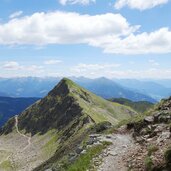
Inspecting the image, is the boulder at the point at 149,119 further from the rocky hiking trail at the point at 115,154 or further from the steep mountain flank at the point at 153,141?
the rocky hiking trail at the point at 115,154

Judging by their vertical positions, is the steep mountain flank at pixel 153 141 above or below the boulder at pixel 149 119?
below

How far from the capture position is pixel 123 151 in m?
30.6

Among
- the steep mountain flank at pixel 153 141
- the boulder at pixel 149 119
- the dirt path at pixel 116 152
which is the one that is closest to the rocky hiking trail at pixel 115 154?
the dirt path at pixel 116 152

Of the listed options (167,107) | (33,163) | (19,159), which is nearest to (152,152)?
(167,107)

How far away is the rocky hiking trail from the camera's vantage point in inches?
1066

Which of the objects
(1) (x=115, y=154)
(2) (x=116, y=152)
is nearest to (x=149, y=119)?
(2) (x=116, y=152)

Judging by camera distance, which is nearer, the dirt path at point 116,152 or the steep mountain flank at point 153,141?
the steep mountain flank at point 153,141

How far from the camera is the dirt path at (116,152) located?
2698 centimetres

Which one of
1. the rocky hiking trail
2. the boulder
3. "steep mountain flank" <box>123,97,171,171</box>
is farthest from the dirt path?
the boulder

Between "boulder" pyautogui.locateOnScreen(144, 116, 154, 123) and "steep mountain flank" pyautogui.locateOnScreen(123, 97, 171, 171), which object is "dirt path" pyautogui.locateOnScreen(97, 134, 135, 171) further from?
"boulder" pyautogui.locateOnScreen(144, 116, 154, 123)

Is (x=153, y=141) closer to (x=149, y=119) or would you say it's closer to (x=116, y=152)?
(x=116, y=152)

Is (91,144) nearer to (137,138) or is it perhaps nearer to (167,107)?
(137,138)

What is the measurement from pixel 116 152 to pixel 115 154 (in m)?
0.54

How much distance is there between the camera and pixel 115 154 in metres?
29.9
